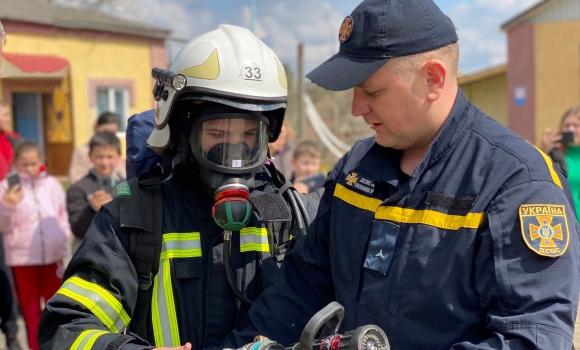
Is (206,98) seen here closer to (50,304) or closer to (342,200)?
(342,200)

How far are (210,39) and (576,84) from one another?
19.6 m

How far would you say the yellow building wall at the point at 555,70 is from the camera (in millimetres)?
20047

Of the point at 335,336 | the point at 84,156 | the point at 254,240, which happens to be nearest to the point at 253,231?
the point at 254,240

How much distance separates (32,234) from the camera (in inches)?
228

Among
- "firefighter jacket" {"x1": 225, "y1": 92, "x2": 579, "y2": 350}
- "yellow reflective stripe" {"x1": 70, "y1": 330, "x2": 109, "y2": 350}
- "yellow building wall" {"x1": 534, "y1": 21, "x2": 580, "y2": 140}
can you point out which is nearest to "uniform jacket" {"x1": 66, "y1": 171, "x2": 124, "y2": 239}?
"yellow reflective stripe" {"x1": 70, "y1": 330, "x2": 109, "y2": 350}

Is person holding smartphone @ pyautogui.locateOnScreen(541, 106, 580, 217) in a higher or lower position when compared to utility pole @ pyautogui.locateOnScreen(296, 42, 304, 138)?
lower

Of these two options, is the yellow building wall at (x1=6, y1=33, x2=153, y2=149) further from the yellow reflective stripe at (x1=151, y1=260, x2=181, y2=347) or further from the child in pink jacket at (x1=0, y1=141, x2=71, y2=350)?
the yellow reflective stripe at (x1=151, y1=260, x2=181, y2=347)

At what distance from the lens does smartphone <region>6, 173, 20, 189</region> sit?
5.82 metres

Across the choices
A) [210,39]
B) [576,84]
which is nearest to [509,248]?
[210,39]

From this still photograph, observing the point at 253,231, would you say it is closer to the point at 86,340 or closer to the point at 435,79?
the point at 86,340

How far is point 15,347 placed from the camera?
220 inches

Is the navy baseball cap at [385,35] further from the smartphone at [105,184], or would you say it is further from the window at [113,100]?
the window at [113,100]

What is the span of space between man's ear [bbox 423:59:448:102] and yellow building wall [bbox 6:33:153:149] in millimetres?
15435

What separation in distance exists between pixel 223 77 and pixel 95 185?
3250 millimetres
